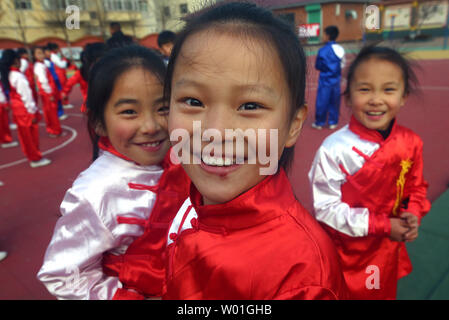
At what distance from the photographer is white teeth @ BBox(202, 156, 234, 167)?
0.76 metres

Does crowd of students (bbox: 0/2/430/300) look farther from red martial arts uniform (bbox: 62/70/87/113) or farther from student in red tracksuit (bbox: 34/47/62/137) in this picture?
student in red tracksuit (bbox: 34/47/62/137)

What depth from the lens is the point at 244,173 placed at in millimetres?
783

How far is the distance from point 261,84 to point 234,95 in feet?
0.24

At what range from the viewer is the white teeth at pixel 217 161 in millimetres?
760

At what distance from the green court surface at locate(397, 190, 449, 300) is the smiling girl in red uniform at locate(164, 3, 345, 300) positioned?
1.63 metres

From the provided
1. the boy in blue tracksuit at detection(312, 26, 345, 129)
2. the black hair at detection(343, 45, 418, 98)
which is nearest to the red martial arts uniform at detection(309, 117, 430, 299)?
the black hair at detection(343, 45, 418, 98)

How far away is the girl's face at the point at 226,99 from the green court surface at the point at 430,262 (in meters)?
1.80

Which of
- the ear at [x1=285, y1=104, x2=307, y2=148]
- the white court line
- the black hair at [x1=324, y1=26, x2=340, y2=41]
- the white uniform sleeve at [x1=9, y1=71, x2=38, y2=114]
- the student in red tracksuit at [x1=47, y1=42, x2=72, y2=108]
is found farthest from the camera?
the student in red tracksuit at [x1=47, y1=42, x2=72, y2=108]

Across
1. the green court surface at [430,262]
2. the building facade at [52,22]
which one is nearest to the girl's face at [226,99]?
the green court surface at [430,262]

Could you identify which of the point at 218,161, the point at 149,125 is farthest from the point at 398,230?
the point at 149,125

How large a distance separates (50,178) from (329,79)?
532 cm

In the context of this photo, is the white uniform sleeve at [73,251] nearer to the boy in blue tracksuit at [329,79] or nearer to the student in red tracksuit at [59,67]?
the boy in blue tracksuit at [329,79]

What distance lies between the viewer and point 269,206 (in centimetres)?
80

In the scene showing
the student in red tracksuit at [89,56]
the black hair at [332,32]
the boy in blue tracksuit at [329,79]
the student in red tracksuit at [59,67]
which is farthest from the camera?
the student in red tracksuit at [59,67]
